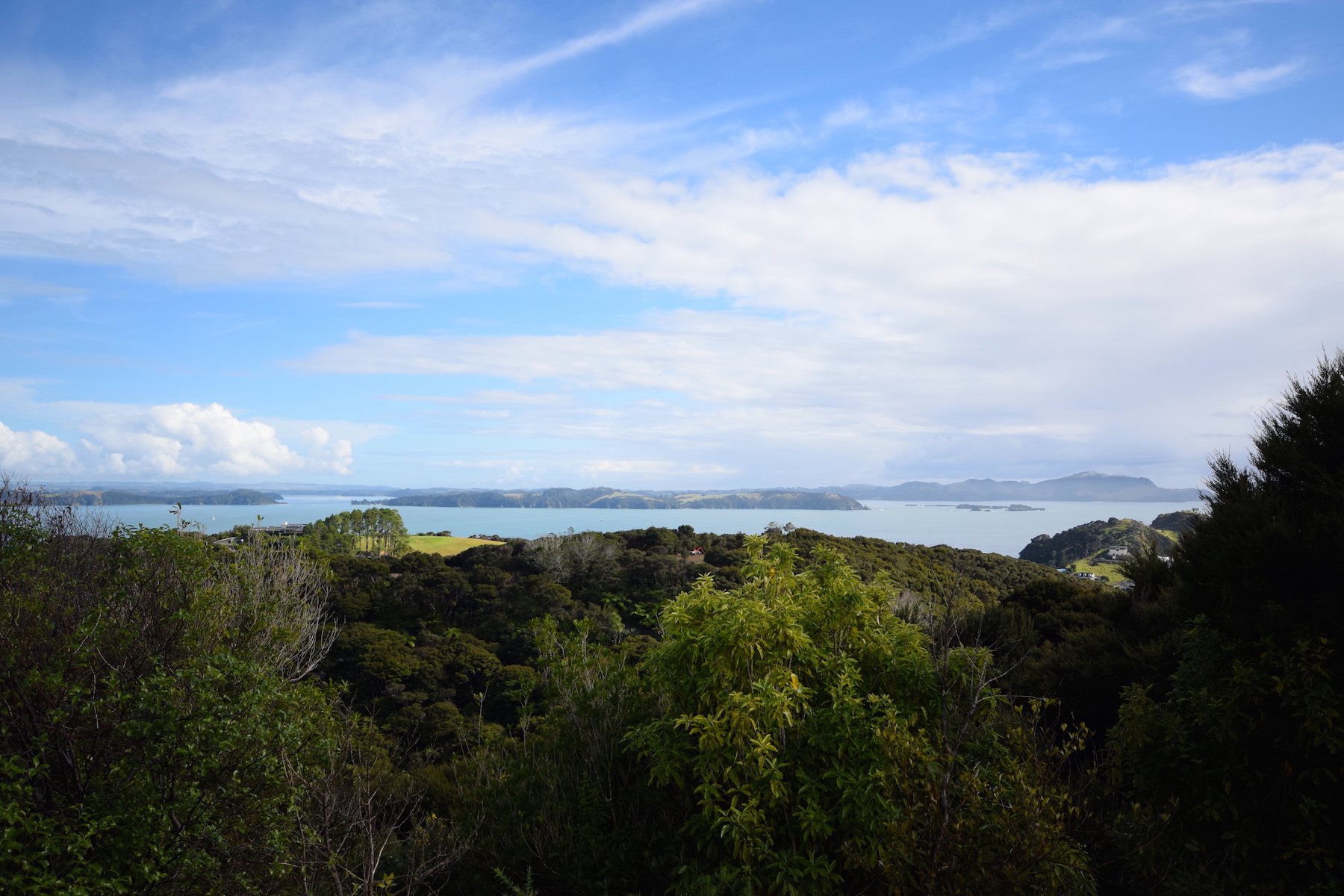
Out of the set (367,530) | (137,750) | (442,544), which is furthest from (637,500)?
(137,750)

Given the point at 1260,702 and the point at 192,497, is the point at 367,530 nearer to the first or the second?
the point at 192,497

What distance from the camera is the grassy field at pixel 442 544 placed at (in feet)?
142

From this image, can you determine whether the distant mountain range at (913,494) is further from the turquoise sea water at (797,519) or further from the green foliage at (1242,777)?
the green foliage at (1242,777)

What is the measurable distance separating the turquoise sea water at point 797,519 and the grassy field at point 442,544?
18.2ft

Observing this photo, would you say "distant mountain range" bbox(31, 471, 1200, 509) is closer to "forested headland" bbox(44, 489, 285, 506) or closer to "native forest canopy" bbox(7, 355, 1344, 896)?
"forested headland" bbox(44, 489, 285, 506)

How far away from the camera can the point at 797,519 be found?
74750mm

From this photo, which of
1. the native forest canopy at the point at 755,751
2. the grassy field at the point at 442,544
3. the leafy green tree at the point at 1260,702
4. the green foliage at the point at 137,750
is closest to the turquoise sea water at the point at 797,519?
the grassy field at the point at 442,544

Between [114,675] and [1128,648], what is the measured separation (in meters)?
11.8

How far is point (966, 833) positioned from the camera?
335 centimetres

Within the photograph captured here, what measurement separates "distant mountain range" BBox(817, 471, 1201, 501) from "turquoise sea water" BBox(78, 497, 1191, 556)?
1603 mm

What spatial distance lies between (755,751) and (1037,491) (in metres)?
110

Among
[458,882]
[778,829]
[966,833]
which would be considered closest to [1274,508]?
[966,833]

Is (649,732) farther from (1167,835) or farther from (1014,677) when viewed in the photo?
(1014,677)

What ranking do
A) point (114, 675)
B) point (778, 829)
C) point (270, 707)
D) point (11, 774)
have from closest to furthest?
point (11, 774) < point (778, 829) < point (114, 675) < point (270, 707)
